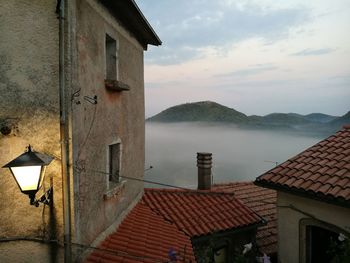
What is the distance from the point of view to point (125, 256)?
5523 mm

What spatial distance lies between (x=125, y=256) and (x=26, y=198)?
7.30 ft

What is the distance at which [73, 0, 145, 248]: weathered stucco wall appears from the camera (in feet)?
15.6

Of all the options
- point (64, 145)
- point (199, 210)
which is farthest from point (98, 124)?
point (199, 210)

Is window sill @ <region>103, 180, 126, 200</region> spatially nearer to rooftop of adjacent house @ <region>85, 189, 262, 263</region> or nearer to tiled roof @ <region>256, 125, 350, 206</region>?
rooftop of adjacent house @ <region>85, 189, 262, 263</region>

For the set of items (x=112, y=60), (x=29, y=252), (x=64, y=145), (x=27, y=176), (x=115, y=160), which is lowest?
(x=29, y=252)

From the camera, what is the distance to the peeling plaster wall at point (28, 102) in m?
4.11

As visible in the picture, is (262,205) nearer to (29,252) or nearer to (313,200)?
(313,200)

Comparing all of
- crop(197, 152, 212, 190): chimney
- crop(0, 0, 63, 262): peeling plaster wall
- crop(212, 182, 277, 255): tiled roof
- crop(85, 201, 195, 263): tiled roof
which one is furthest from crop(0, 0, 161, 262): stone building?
crop(197, 152, 212, 190): chimney

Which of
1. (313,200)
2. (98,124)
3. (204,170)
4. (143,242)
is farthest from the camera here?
(204,170)

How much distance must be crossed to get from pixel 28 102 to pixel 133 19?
3.65 metres

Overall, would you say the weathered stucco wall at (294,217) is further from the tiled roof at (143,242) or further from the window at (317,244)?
the tiled roof at (143,242)

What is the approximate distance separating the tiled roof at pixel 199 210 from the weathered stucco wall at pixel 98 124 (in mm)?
1329

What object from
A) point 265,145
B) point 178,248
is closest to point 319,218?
point 178,248

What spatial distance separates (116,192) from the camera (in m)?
6.50
